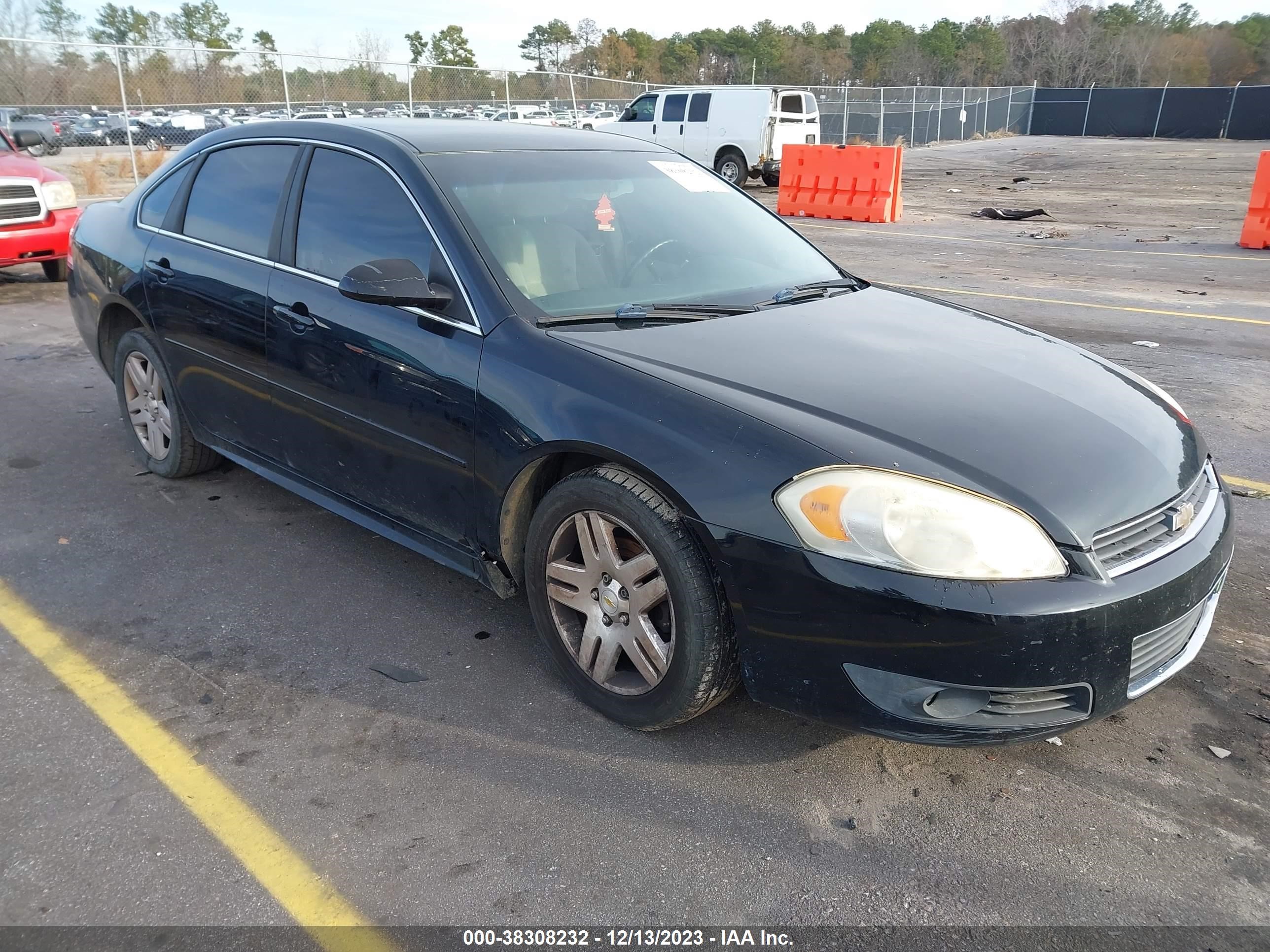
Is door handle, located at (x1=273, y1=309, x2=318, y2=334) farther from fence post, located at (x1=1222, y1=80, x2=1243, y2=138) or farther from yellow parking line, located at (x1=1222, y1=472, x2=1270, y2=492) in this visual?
fence post, located at (x1=1222, y1=80, x2=1243, y2=138)

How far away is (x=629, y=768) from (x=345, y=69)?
21.4 meters

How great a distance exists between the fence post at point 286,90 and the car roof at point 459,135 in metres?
17.5

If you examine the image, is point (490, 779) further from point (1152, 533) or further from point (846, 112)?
point (846, 112)

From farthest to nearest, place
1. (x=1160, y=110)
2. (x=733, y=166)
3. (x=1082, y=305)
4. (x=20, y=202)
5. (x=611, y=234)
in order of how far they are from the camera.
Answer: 1. (x=1160, y=110)
2. (x=733, y=166)
3. (x=20, y=202)
4. (x=1082, y=305)
5. (x=611, y=234)

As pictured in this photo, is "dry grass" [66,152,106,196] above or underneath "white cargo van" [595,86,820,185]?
underneath

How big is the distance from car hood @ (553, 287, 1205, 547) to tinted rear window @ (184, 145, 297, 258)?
1654 millimetres

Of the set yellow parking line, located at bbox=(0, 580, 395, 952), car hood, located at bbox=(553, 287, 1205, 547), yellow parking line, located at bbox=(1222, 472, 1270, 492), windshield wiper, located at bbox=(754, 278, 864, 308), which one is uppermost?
windshield wiper, located at bbox=(754, 278, 864, 308)

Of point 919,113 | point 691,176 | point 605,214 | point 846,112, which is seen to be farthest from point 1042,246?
point 919,113

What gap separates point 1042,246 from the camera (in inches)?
535

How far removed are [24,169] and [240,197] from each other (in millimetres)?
7644

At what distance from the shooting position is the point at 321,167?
3682 millimetres

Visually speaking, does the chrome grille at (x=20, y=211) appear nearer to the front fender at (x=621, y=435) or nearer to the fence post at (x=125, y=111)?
the fence post at (x=125, y=111)

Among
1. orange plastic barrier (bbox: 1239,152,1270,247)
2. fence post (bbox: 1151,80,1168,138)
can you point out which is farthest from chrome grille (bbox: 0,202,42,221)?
fence post (bbox: 1151,80,1168,138)

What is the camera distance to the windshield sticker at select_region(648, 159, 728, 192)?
4.00 meters
